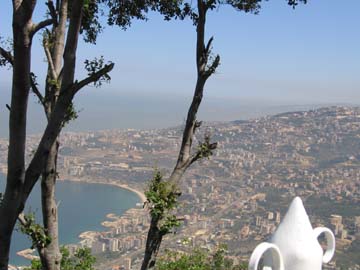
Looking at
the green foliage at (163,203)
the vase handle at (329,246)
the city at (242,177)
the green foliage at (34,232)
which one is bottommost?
the city at (242,177)

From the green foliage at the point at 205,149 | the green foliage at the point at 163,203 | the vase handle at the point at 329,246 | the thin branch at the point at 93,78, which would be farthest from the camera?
the vase handle at the point at 329,246

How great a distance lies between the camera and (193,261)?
808cm

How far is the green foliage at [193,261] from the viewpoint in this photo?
7.68 m

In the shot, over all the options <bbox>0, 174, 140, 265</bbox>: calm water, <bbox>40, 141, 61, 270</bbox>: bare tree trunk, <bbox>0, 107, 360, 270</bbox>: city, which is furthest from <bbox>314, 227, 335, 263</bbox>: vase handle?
<bbox>0, 174, 140, 265</bbox>: calm water

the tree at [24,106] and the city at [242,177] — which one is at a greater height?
the tree at [24,106]

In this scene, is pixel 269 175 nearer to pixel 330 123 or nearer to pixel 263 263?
pixel 330 123

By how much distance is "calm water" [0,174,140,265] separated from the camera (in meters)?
42.8

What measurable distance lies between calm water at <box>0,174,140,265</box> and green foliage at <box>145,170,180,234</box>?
3391 centimetres

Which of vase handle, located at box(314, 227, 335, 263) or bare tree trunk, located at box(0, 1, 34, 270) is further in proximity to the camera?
vase handle, located at box(314, 227, 335, 263)

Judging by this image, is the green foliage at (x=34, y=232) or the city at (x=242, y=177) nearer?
the green foliage at (x=34, y=232)

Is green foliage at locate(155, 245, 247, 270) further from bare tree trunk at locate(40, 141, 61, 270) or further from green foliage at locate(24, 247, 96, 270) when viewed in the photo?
bare tree trunk at locate(40, 141, 61, 270)

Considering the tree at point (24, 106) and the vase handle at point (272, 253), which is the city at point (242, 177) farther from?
the tree at point (24, 106)

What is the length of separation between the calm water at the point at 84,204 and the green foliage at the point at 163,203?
3391 cm

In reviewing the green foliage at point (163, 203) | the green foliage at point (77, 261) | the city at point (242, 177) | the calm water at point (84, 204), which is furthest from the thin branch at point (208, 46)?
the calm water at point (84, 204)
